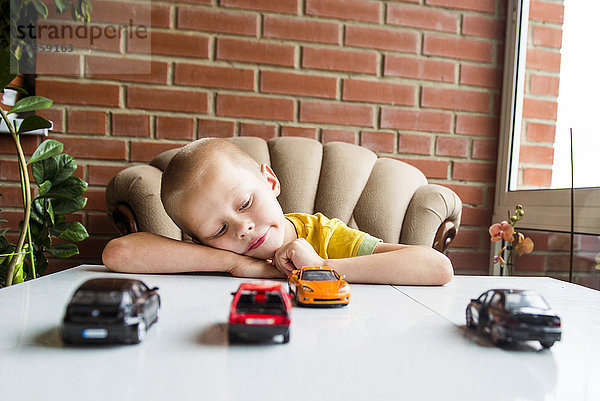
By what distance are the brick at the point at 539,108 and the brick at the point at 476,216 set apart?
0.47 meters

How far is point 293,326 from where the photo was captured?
61 cm

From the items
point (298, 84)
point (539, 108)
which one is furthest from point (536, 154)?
point (298, 84)

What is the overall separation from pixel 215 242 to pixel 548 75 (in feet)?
5.52

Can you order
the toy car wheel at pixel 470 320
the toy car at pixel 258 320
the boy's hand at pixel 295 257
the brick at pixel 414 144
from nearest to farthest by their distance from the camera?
the toy car at pixel 258 320, the toy car wheel at pixel 470 320, the boy's hand at pixel 295 257, the brick at pixel 414 144

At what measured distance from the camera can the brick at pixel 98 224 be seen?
5.80 ft

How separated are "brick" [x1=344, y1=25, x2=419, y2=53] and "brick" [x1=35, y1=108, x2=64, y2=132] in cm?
124

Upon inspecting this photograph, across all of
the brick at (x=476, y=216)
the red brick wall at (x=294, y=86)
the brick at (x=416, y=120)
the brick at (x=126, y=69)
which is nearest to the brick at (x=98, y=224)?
the red brick wall at (x=294, y=86)

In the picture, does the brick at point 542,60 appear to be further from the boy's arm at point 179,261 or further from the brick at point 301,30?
the boy's arm at point 179,261

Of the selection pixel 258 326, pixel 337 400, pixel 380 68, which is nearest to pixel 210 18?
pixel 380 68

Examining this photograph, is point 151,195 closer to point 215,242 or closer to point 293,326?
point 215,242

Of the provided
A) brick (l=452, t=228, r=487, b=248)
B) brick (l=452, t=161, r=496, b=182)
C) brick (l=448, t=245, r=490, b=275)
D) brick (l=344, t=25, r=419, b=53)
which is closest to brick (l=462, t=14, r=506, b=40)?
brick (l=344, t=25, r=419, b=53)

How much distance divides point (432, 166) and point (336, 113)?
1.67 ft

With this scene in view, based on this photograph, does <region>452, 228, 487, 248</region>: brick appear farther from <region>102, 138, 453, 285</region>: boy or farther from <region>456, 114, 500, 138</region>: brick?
<region>102, 138, 453, 285</region>: boy

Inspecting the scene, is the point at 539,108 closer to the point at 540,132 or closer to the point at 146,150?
the point at 540,132
